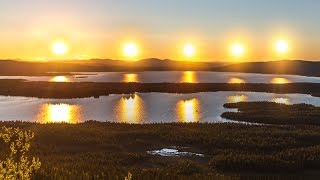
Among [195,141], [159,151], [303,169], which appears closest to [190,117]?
[195,141]

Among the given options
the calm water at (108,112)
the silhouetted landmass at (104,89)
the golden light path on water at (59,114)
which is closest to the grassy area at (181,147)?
the golden light path on water at (59,114)

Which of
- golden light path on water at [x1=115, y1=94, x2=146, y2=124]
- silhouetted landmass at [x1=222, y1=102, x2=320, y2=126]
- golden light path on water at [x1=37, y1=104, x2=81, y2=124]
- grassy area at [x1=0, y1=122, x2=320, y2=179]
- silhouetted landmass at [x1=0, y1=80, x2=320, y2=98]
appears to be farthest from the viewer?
silhouetted landmass at [x1=0, y1=80, x2=320, y2=98]

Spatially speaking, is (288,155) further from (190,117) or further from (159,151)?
(190,117)

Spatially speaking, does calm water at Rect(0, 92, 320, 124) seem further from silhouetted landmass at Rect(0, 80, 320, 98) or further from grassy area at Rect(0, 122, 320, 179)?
silhouetted landmass at Rect(0, 80, 320, 98)

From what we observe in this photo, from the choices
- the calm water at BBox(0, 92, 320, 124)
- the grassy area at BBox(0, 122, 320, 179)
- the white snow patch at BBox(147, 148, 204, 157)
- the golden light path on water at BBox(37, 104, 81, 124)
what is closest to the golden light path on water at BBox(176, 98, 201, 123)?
the calm water at BBox(0, 92, 320, 124)

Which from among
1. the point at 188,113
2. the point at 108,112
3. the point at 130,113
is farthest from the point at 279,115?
the point at 108,112

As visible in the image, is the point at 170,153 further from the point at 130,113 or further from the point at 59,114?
the point at 59,114
